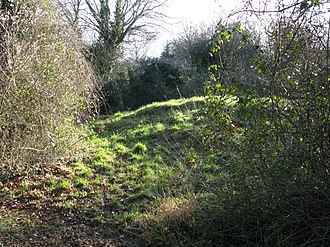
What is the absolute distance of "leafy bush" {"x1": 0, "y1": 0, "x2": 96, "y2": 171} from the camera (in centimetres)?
598

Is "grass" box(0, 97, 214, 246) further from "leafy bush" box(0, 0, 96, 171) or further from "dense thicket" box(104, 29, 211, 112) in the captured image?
"dense thicket" box(104, 29, 211, 112)

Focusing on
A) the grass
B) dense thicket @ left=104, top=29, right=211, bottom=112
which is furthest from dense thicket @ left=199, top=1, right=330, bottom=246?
dense thicket @ left=104, top=29, right=211, bottom=112

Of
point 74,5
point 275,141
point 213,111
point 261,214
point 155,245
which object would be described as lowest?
point 155,245

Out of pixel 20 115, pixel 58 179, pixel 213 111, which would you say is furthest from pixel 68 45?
pixel 213 111

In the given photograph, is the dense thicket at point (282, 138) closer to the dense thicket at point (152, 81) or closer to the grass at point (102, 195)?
the grass at point (102, 195)

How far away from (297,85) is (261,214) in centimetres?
138

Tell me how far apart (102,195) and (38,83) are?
7.19ft

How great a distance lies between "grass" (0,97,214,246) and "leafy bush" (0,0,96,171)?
1.94ft

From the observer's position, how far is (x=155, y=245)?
4.49 metres

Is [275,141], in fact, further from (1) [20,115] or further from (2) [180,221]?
(1) [20,115]

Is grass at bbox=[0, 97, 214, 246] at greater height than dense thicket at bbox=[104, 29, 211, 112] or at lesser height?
lesser

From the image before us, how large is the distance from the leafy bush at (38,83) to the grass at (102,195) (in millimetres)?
591

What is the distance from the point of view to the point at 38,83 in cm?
631

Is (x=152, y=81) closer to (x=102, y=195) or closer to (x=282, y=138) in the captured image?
(x=102, y=195)
